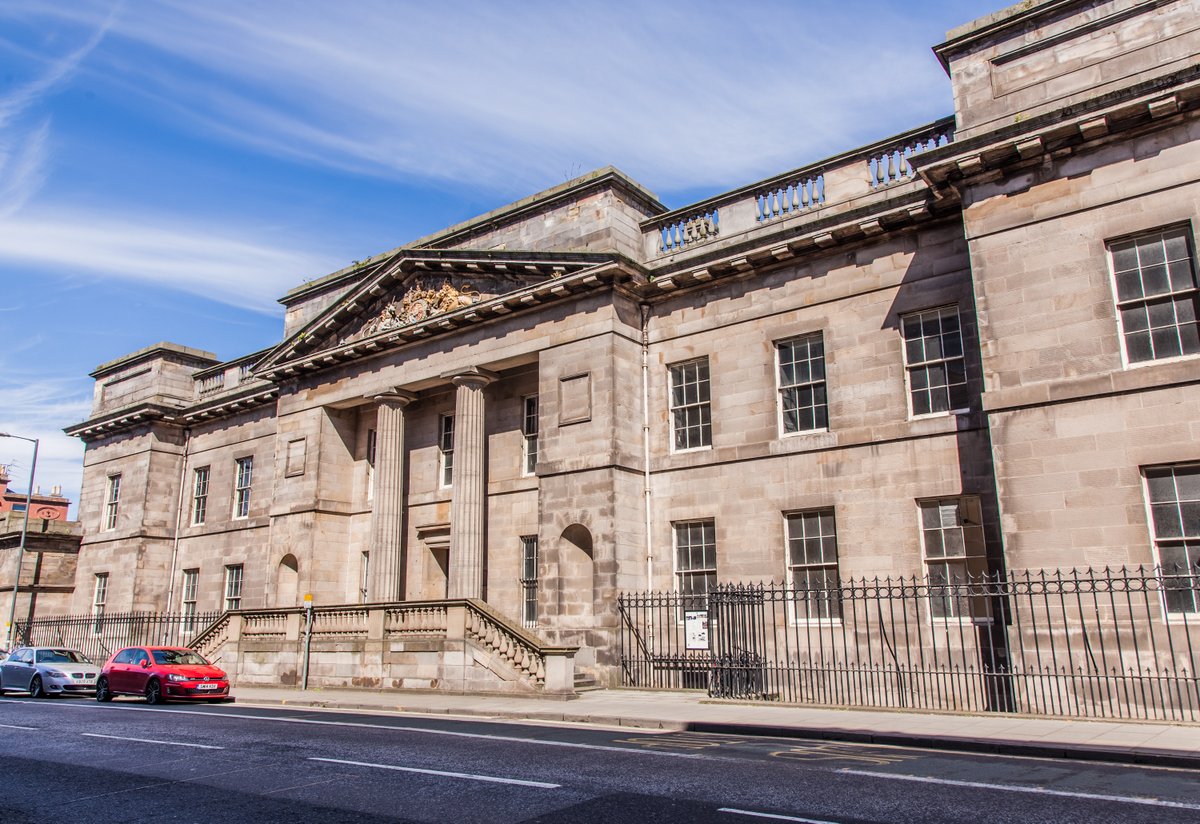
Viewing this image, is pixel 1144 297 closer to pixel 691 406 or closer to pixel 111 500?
pixel 691 406

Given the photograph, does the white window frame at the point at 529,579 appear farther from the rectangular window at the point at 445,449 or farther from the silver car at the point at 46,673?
the silver car at the point at 46,673

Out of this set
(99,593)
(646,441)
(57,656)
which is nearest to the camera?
(646,441)

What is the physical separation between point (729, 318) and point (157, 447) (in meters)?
24.1

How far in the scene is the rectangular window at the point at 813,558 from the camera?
692 inches

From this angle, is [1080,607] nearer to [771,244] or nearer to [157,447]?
[771,244]

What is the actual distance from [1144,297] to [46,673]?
82.3 feet

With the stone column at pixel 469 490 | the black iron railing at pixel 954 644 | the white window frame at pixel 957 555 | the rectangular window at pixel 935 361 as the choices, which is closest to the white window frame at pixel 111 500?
the stone column at pixel 469 490

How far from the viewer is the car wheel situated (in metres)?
18.8

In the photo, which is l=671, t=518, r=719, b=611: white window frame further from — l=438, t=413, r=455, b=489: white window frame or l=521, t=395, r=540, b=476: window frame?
l=438, t=413, r=455, b=489: white window frame

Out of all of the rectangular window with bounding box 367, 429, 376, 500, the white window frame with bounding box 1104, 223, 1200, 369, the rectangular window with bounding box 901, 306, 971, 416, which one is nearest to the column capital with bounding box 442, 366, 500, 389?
the rectangular window with bounding box 367, 429, 376, 500

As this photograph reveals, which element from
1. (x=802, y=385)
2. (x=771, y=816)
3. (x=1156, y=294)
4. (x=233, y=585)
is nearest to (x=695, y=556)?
(x=802, y=385)

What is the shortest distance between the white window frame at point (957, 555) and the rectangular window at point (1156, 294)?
390 cm

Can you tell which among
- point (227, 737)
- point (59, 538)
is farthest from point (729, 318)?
point (59, 538)

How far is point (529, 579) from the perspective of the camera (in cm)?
2214
